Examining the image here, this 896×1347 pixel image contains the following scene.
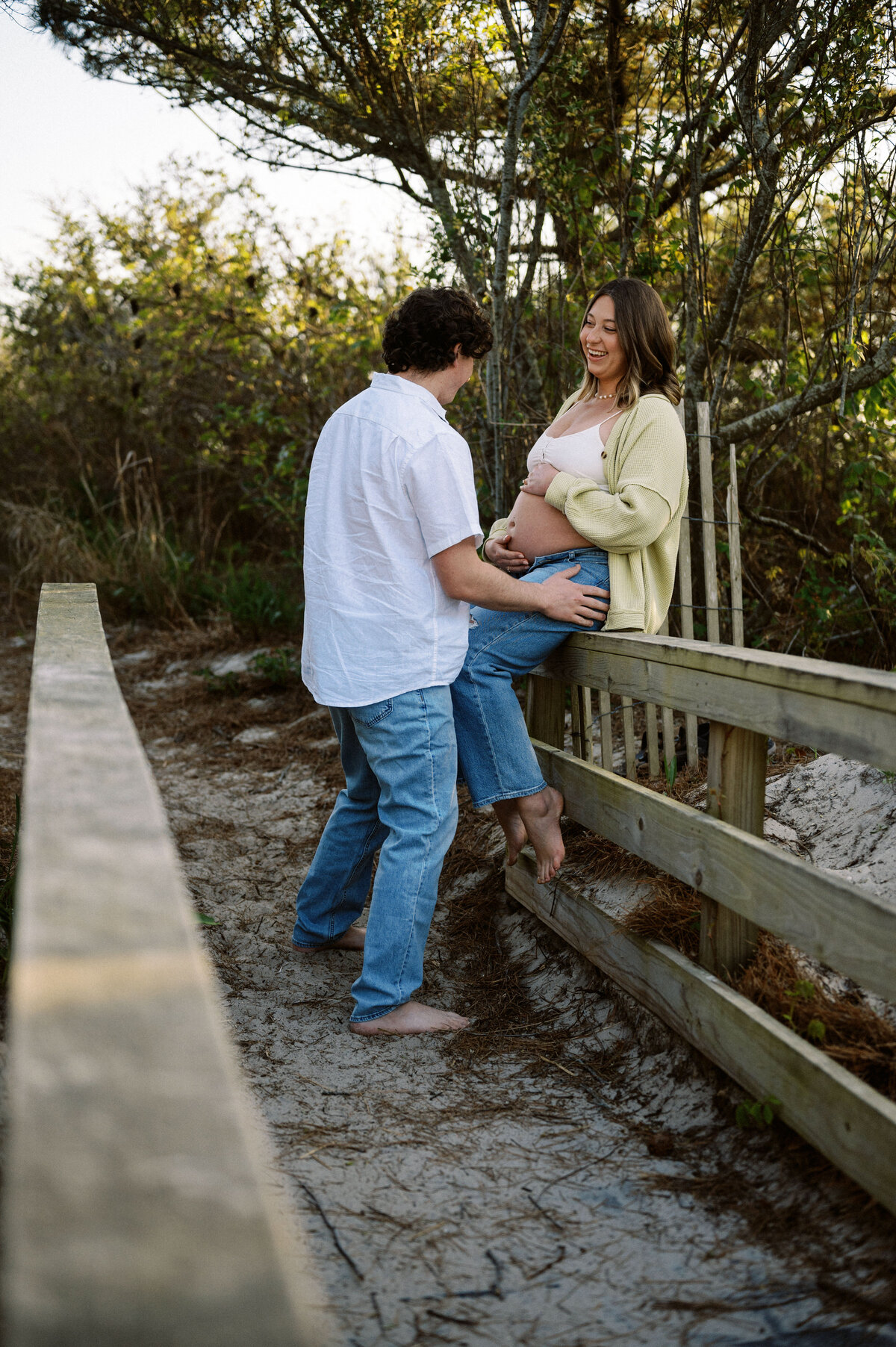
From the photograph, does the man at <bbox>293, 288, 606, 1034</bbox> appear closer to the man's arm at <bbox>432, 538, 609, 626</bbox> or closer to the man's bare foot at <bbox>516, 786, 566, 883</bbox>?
the man's arm at <bbox>432, 538, 609, 626</bbox>

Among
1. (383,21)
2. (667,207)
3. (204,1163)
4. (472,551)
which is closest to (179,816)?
(472,551)

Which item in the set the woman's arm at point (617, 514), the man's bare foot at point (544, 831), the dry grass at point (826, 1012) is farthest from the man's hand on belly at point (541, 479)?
the dry grass at point (826, 1012)

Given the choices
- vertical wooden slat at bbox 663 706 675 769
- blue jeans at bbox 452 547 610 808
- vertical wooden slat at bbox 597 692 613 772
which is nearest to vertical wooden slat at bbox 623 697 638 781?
vertical wooden slat at bbox 597 692 613 772

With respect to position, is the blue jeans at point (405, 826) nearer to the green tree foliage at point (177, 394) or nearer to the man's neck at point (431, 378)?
the man's neck at point (431, 378)

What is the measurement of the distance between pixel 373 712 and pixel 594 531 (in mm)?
793

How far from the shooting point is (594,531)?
9.46ft

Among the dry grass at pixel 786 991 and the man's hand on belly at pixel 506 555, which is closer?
the dry grass at pixel 786 991

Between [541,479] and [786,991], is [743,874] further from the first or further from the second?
[541,479]

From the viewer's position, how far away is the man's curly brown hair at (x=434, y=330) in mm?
2760

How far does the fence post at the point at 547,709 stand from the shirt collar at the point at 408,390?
3.56 ft

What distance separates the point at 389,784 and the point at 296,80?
15.5ft

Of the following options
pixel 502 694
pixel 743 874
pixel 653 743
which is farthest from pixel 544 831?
pixel 653 743

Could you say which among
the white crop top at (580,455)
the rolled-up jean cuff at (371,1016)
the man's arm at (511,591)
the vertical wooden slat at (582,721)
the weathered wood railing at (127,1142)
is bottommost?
the rolled-up jean cuff at (371,1016)

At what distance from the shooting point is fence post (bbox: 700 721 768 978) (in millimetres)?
2410
